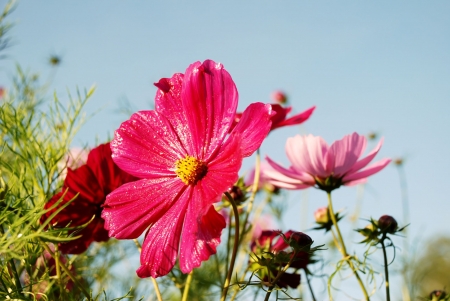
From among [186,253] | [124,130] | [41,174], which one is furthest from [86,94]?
[186,253]

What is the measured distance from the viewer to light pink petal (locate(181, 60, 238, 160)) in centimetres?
46

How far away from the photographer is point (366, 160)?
24.1 inches

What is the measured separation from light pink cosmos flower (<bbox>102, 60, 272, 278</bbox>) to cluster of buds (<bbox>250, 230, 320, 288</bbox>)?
2.3 inches

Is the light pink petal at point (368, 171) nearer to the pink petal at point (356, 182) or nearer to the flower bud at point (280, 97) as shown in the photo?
the pink petal at point (356, 182)

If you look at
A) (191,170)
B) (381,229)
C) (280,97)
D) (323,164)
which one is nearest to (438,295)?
(381,229)

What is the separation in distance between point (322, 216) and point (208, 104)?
258mm

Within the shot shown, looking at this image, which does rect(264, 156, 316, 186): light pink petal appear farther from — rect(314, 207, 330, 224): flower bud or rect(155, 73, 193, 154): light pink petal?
rect(155, 73, 193, 154): light pink petal

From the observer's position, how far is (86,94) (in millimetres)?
770

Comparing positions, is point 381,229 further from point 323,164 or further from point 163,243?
point 163,243

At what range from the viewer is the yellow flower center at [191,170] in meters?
0.47

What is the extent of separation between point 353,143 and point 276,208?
716 mm

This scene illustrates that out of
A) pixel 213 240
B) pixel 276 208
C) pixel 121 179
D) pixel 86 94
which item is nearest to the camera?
pixel 213 240

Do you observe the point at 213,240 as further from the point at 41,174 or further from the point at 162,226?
the point at 41,174

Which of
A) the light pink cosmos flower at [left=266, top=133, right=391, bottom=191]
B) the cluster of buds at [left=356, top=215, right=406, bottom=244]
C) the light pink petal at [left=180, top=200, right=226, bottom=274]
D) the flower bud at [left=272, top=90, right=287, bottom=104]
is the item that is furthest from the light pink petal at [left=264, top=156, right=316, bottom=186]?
the flower bud at [left=272, top=90, right=287, bottom=104]
